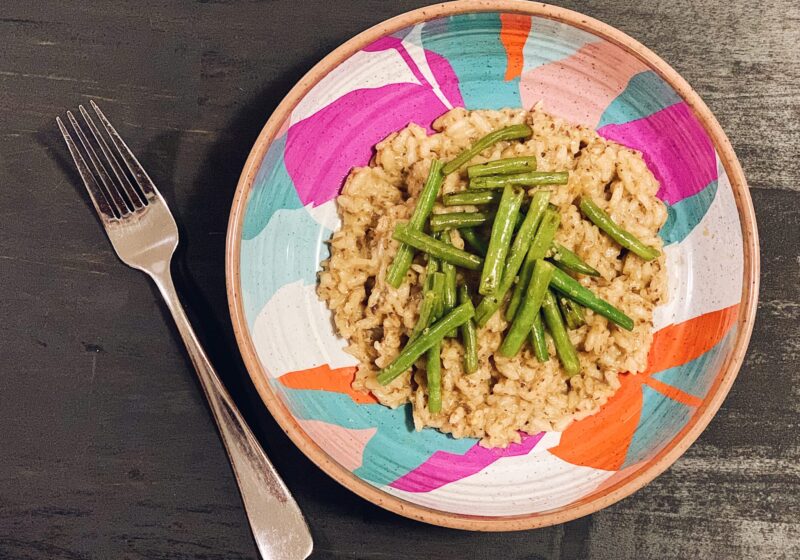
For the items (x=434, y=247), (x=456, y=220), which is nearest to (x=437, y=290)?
(x=434, y=247)

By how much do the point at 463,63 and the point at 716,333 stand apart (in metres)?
1.61

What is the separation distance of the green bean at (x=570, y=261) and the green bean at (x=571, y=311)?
0.44 feet

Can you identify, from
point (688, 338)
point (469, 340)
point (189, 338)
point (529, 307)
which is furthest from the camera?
point (189, 338)

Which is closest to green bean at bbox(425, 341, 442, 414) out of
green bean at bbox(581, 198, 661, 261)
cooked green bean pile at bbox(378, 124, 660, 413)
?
cooked green bean pile at bbox(378, 124, 660, 413)

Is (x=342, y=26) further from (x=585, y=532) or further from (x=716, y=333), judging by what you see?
(x=585, y=532)

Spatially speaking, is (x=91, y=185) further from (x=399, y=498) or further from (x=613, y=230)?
(x=613, y=230)

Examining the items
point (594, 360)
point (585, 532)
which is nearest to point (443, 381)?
point (594, 360)

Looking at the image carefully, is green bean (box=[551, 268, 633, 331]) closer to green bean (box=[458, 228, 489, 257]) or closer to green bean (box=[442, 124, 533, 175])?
green bean (box=[458, 228, 489, 257])

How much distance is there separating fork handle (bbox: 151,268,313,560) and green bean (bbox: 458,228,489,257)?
132 centimetres

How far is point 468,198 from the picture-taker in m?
2.61

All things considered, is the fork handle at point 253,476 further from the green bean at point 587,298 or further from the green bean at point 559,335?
the green bean at point 587,298

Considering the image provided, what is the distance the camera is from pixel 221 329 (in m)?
3.10

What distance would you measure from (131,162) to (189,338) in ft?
2.92

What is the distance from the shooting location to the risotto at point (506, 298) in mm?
2668
